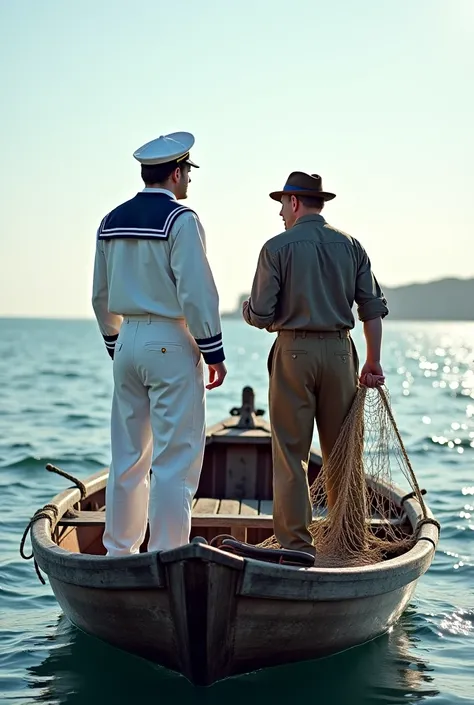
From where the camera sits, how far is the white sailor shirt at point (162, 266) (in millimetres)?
5293

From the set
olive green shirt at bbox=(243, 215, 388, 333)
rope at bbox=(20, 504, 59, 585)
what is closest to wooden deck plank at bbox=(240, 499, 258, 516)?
rope at bbox=(20, 504, 59, 585)

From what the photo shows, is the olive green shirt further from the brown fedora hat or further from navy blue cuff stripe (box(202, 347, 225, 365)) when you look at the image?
navy blue cuff stripe (box(202, 347, 225, 365))

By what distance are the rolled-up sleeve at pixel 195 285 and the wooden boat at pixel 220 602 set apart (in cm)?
98

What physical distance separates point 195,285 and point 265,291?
0.57 m

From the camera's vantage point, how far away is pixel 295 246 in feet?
18.8

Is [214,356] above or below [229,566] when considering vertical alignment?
above

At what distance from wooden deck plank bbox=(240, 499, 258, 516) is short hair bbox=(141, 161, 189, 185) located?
128 inches

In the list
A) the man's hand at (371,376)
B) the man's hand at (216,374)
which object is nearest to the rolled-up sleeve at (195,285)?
the man's hand at (216,374)

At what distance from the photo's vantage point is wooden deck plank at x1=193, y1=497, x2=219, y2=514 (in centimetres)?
802

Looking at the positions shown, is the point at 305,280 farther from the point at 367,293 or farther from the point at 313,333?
the point at 367,293

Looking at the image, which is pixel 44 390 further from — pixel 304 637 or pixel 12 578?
pixel 304 637

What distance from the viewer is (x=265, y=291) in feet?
18.8

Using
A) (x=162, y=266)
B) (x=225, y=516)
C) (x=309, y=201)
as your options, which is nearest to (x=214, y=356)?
(x=162, y=266)

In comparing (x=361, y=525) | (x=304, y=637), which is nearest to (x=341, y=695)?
(x=304, y=637)
